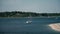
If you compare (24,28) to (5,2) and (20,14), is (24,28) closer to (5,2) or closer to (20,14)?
(20,14)

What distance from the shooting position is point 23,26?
148 centimetres

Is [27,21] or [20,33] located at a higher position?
[27,21]

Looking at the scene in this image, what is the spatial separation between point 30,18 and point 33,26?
0.39 feet

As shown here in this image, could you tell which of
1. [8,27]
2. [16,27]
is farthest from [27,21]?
[8,27]

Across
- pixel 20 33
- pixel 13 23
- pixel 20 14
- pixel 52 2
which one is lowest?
pixel 20 33

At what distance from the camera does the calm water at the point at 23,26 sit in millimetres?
1463

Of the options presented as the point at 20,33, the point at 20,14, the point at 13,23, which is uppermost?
the point at 20,14

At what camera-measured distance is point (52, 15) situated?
1461 millimetres

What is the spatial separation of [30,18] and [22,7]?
189mm

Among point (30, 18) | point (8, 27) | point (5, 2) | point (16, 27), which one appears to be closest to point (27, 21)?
point (30, 18)

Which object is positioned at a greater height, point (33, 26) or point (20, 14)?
point (20, 14)

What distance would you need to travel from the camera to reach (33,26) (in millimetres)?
1496

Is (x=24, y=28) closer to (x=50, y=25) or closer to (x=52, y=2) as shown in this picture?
(x=50, y=25)

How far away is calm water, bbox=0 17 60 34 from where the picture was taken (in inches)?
57.6
